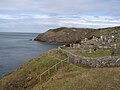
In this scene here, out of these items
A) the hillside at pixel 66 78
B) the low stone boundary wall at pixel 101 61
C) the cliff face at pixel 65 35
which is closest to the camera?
the hillside at pixel 66 78

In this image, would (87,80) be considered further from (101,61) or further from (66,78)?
(101,61)

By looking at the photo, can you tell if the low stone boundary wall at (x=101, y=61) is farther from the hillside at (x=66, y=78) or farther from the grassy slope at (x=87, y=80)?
the grassy slope at (x=87, y=80)

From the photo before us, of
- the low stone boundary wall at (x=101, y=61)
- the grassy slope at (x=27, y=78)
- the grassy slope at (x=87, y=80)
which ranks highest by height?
the low stone boundary wall at (x=101, y=61)

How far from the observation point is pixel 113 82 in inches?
1009

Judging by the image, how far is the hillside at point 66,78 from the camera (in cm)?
2567

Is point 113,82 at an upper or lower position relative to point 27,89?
upper

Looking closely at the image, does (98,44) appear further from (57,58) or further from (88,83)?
(88,83)

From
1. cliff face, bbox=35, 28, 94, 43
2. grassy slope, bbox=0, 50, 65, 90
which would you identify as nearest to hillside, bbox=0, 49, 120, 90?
grassy slope, bbox=0, 50, 65, 90

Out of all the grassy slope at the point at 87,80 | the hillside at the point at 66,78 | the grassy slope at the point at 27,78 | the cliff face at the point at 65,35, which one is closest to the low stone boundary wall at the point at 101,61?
the hillside at the point at 66,78

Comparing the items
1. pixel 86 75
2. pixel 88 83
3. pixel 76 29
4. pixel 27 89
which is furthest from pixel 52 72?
pixel 76 29

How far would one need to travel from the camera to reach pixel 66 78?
29.7 meters

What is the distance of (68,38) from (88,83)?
13568 centimetres

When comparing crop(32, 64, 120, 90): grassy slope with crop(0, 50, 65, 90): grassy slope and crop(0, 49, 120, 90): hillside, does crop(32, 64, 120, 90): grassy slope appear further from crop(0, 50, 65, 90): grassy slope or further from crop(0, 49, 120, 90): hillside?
crop(0, 50, 65, 90): grassy slope

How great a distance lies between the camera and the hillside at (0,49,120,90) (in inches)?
1011
